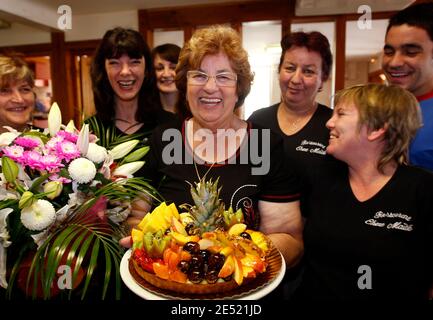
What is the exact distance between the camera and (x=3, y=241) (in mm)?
833

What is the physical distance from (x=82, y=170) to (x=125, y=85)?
1.05m

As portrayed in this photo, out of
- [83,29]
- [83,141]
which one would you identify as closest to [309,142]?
[83,141]

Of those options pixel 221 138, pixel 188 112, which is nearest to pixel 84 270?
pixel 221 138

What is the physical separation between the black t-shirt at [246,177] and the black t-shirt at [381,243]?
0.65ft

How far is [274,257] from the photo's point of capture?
3.23 ft

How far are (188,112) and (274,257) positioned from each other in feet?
2.57

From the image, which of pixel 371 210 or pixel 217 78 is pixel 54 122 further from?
pixel 371 210

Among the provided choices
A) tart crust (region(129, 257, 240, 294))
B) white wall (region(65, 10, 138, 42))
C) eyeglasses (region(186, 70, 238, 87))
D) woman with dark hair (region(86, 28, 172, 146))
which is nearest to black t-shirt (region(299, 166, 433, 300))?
tart crust (region(129, 257, 240, 294))

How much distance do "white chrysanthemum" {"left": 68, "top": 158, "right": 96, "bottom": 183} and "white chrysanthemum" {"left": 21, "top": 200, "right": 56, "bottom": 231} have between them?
10 cm

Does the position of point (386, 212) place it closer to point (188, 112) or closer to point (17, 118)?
point (188, 112)

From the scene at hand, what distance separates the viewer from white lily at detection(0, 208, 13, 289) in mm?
815

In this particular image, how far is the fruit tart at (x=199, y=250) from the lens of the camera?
0.84 meters

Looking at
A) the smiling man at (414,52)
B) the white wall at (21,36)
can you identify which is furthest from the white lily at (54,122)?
the white wall at (21,36)

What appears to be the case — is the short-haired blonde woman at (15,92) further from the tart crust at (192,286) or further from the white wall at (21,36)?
the white wall at (21,36)
